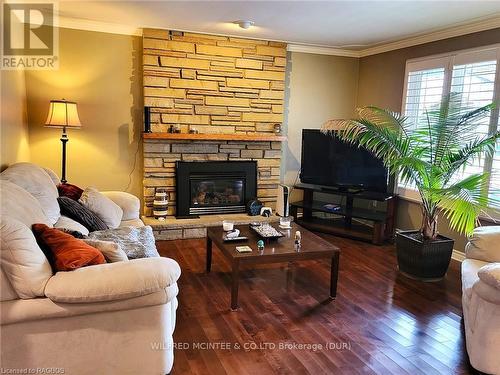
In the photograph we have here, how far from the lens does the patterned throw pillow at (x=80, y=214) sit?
10.2 ft

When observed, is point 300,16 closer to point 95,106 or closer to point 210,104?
point 210,104

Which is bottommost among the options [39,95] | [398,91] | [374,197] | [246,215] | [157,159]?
[246,215]

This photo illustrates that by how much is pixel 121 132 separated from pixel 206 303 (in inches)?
108

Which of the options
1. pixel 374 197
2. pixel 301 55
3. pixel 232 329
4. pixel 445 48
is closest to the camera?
pixel 232 329

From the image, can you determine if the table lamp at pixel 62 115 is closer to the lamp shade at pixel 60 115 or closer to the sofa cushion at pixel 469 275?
the lamp shade at pixel 60 115

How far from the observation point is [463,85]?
4133mm

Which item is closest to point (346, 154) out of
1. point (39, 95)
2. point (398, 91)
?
point (398, 91)

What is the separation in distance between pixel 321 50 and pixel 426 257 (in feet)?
11.0

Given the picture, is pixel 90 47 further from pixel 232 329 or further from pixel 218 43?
pixel 232 329

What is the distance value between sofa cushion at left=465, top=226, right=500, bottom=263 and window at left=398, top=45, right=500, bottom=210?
926 mm

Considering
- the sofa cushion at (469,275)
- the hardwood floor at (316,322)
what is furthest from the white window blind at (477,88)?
the sofa cushion at (469,275)

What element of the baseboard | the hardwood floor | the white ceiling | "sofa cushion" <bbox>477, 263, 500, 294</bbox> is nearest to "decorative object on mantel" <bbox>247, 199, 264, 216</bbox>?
the hardwood floor

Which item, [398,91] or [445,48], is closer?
[445,48]

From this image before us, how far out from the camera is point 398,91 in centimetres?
512
